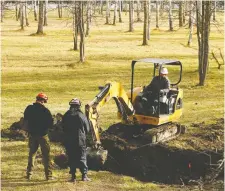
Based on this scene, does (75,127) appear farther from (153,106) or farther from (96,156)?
(153,106)

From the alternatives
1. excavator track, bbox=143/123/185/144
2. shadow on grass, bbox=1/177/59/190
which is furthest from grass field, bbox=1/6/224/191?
excavator track, bbox=143/123/185/144

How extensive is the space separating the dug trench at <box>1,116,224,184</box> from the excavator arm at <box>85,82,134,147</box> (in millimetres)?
601

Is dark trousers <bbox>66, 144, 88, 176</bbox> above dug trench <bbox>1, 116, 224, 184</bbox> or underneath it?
above

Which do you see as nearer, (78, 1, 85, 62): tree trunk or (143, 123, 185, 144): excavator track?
(143, 123, 185, 144): excavator track

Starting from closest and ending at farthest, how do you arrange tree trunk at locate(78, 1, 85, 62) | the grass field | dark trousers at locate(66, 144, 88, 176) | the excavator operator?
dark trousers at locate(66, 144, 88, 176) → the grass field → the excavator operator → tree trunk at locate(78, 1, 85, 62)

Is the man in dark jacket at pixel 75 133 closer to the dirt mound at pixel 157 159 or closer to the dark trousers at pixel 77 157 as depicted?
the dark trousers at pixel 77 157

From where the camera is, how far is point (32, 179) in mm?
11383

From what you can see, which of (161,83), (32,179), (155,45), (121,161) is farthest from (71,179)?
(155,45)

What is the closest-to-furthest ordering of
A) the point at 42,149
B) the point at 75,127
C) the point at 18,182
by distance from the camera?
the point at 75,127, the point at 42,149, the point at 18,182

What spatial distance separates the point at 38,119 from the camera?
35.6 ft

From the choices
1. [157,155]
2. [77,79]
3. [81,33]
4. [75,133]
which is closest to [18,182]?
[75,133]

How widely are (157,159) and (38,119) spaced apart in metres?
3.70

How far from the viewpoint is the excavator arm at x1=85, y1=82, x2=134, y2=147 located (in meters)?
11.7

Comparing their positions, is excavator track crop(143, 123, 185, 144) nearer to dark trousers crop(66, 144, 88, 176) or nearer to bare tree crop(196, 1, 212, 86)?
dark trousers crop(66, 144, 88, 176)
